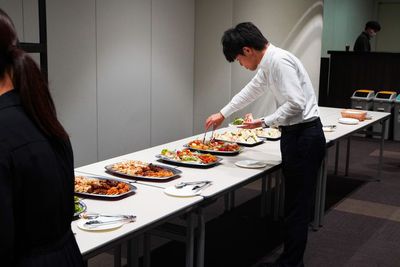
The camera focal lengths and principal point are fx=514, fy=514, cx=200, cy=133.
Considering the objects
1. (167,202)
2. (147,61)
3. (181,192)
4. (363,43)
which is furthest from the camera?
(363,43)

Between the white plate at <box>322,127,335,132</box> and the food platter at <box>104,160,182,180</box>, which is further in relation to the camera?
the white plate at <box>322,127,335,132</box>

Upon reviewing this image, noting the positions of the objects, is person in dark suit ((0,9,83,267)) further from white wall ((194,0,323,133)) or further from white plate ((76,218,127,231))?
white wall ((194,0,323,133))

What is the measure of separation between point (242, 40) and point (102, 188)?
43.9 inches

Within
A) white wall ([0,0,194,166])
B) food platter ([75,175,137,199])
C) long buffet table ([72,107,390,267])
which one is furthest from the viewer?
white wall ([0,0,194,166])

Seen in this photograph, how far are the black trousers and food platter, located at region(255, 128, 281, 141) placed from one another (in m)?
0.82

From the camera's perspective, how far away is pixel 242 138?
356 centimetres

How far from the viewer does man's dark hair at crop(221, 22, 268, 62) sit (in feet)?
9.12

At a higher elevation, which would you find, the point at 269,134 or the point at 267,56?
the point at 267,56

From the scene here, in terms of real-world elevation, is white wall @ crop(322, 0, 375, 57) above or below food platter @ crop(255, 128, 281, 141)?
above

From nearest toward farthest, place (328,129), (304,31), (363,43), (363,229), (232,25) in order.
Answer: (363,229), (328,129), (304,31), (232,25), (363,43)

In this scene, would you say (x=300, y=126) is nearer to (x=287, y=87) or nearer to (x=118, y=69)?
(x=287, y=87)

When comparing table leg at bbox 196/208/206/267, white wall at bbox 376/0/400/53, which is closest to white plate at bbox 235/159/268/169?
→ table leg at bbox 196/208/206/267

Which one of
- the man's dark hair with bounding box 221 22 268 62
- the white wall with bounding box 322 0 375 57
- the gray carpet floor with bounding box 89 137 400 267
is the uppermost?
the white wall with bounding box 322 0 375 57

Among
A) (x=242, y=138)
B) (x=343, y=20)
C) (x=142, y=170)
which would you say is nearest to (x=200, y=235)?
(x=142, y=170)
